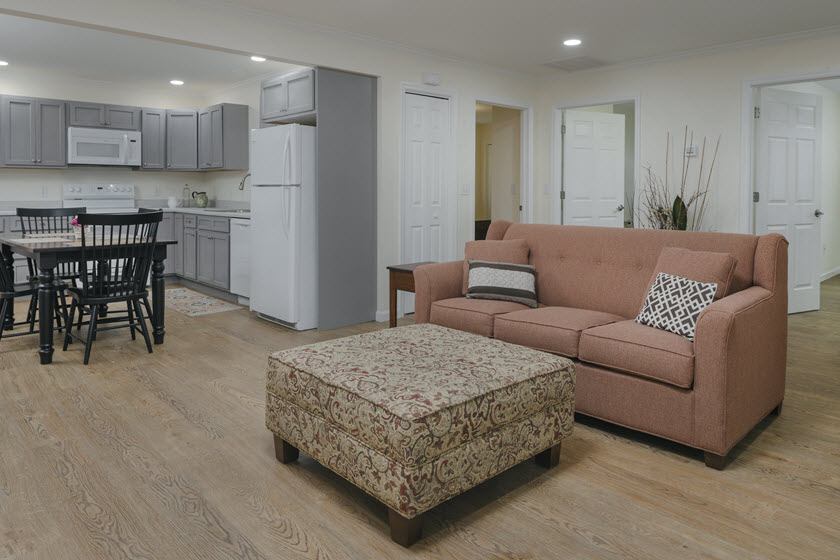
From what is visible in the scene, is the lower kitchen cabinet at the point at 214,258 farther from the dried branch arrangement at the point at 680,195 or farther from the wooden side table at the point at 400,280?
the dried branch arrangement at the point at 680,195

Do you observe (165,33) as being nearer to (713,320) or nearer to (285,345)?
(285,345)

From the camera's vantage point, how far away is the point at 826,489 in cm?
221

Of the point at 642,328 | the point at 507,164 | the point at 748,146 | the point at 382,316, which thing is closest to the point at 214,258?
the point at 382,316

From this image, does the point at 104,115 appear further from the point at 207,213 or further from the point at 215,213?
the point at 215,213

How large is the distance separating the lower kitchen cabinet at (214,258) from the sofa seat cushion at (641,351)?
4.30 meters

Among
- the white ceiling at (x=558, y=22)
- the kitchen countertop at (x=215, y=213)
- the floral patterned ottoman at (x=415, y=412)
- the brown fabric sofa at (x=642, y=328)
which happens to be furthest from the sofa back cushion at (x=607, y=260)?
the kitchen countertop at (x=215, y=213)

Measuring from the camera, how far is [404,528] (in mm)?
1841

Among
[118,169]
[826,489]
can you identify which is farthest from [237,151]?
[826,489]

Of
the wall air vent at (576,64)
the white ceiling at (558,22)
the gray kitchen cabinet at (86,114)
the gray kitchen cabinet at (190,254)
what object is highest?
the wall air vent at (576,64)

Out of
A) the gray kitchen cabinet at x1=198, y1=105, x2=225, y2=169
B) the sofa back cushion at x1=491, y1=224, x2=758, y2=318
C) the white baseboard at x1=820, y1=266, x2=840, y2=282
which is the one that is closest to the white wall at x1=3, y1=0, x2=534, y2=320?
the sofa back cushion at x1=491, y1=224, x2=758, y2=318

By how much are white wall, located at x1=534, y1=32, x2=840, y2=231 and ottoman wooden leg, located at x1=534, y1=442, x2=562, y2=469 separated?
3727 mm

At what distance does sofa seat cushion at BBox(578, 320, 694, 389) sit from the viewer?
2416 mm

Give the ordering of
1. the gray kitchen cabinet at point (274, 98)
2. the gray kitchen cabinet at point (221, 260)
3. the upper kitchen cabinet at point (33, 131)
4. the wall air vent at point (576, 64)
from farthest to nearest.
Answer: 1. the upper kitchen cabinet at point (33, 131)
2. the gray kitchen cabinet at point (221, 260)
3. the wall air vent at point (576, 64)
4. the gray kitchen cabinet at point (274, 98)

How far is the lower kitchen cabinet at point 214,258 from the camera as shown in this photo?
6.09 meters
